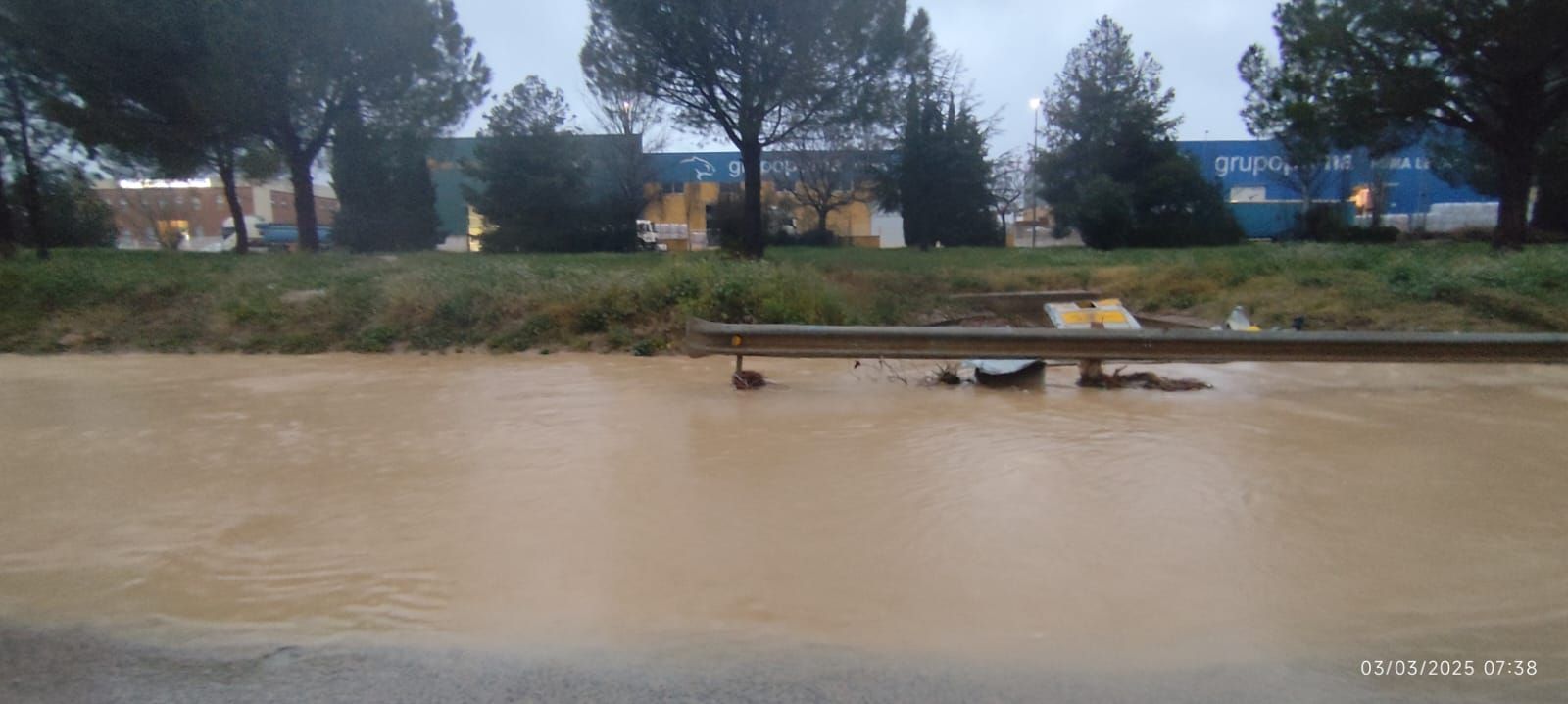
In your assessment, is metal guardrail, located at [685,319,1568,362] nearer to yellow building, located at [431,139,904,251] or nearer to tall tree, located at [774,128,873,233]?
tall tree, located at [774,128,873,233]

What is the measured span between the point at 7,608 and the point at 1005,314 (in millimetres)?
14488

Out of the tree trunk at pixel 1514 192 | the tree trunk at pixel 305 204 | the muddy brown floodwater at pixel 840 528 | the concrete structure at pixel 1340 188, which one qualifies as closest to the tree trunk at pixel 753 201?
the tree trunk at pixel 305 204

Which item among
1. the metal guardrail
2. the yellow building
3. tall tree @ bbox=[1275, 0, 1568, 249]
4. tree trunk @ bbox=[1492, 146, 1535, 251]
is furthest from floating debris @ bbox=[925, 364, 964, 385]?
the yellow building

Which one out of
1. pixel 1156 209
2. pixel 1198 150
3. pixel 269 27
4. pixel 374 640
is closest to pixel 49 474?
pixel 374 640

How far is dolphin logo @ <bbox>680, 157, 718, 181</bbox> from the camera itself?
4659 cm

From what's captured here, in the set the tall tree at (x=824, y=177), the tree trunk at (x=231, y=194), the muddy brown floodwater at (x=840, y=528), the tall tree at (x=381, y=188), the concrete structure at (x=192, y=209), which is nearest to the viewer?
the muddy brown floodwater at (x=840, y=528)

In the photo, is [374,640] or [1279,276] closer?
[374,640]

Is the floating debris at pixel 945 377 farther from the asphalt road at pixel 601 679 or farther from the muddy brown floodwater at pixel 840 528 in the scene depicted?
the asphalt road at pixel 601 679

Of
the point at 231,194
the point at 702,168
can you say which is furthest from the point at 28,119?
the point at 702,168

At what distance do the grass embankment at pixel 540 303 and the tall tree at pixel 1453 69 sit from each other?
9426mm

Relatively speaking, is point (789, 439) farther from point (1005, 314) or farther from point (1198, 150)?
point (1198, 150)

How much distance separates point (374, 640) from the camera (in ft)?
13.0

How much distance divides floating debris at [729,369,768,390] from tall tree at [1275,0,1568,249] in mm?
21645

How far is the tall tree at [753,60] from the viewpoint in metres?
21.1
